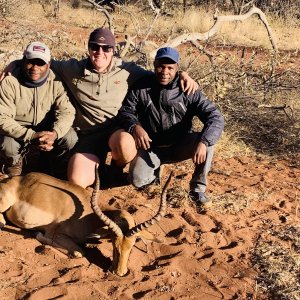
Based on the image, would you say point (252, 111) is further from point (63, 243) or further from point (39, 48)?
point (63, 243)

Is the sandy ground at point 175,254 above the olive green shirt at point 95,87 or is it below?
below

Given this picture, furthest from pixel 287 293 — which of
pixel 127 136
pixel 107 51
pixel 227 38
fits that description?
pixel 227 38

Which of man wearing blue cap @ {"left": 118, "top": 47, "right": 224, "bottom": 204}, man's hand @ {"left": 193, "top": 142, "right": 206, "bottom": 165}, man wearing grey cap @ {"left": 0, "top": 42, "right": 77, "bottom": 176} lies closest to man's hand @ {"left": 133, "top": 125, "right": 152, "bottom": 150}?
man wearing blue cap @ {"left": 118, "top": 47, "right": 224, "bottom": 204}

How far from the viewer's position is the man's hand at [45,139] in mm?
5234

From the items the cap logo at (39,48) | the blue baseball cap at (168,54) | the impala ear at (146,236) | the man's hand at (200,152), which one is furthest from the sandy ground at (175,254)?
the cap logo at (39,48)

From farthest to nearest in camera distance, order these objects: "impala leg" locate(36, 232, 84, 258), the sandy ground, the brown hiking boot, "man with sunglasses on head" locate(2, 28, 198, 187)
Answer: the brown hiking boot
"man with sunglasses on head" locate(2, 28, 198, 187)
"impala leg" locate(36, 232, 84, 258)
the sandy ground

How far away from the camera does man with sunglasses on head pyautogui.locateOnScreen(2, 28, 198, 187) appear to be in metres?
5.25

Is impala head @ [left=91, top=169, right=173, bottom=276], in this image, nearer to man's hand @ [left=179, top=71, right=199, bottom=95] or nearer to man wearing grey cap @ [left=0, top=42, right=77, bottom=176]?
man wearing grey cap @ [left=0, top=42, right=77, bottom=176]

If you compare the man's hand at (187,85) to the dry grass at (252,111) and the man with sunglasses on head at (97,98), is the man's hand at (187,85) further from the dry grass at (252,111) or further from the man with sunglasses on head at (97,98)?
the dry grass at (252,111)

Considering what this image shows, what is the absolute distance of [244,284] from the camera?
423cm

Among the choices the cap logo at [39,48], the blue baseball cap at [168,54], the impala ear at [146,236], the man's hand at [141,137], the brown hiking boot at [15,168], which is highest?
the blue baseball cap at [168,54]

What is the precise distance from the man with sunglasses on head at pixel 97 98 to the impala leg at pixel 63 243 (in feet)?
2.78

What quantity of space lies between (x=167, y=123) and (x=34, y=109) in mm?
1487

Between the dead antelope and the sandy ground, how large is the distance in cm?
13
